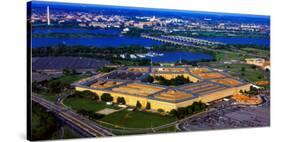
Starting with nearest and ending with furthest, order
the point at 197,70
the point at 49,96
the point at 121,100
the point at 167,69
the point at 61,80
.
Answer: the point at 49,96 → the point at 61,80 → the point at 121,100 → the point at 167,69 → the point at 197,70

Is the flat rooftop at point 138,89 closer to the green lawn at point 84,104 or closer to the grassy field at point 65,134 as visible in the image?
the green lawn at point 84,104

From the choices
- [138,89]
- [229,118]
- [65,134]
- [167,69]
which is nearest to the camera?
[65,134]

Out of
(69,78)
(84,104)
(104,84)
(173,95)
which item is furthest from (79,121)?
(173,95)

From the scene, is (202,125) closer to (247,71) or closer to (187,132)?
(187,132)

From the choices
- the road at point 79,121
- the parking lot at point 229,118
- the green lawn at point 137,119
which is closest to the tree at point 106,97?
the green lawn at point 137,119

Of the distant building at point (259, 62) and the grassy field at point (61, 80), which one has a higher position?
the distant building at point (259, 62)

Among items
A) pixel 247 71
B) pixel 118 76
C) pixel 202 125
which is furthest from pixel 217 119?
pixel 118 76

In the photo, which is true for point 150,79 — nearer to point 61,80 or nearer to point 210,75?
point 210,75
